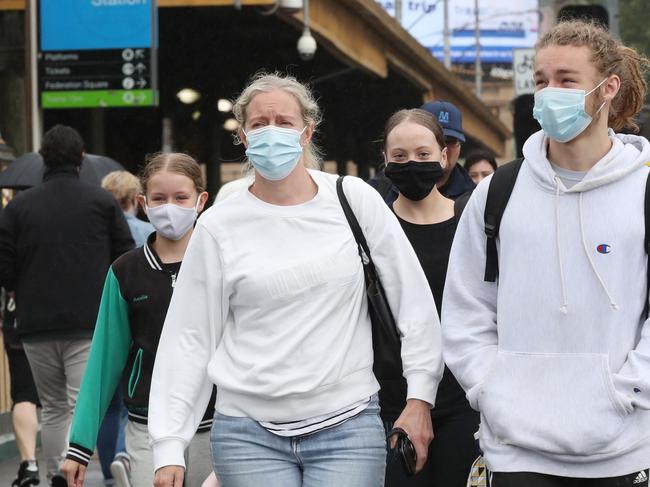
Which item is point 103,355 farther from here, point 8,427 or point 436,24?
point 436,24

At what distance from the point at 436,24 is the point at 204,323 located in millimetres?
69942

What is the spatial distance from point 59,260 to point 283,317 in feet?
14.7

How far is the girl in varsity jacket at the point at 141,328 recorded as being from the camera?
17.4 ft

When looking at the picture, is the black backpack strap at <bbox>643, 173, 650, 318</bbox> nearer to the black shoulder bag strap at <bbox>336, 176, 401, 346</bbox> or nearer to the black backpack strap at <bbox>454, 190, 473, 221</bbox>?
the black shoulder bag strap at <bbox>336, 176, 401, 346</bbox>

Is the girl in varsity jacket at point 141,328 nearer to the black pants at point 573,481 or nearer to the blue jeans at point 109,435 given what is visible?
the black pants at point 573,481

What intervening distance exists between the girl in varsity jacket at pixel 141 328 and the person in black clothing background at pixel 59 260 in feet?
8.26

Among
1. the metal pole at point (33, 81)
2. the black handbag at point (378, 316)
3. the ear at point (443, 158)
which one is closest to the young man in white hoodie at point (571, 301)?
the black handbag at point (378, 316)

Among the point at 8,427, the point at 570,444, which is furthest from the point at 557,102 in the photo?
the point at 8,427

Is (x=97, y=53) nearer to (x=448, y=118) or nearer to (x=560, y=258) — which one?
(x=448, y=118)

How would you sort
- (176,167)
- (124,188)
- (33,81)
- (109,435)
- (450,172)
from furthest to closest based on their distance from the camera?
1. (33,81)
2. (124,188)
3. (109,435)
4. (450,172)
5. (176,167)

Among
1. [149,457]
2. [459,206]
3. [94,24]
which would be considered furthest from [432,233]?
[94,24]

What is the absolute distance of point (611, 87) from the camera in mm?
3986

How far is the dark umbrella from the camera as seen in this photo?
9.99 meters

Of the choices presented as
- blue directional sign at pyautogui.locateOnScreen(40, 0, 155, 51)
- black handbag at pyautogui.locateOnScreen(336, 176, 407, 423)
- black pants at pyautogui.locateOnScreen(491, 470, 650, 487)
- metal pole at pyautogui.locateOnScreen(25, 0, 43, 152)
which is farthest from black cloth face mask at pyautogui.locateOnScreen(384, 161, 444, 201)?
metal pole at pyautogui.locateOnScreen(25, 0, 43, 152)
